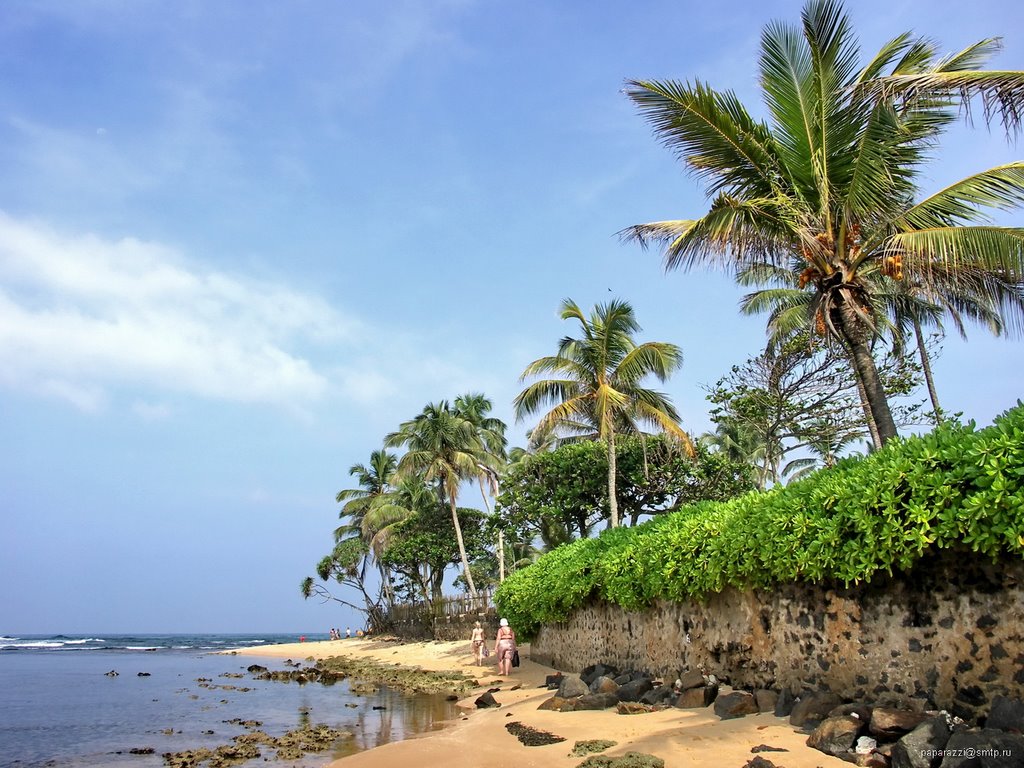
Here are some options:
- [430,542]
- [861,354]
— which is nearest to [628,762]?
[861,354]

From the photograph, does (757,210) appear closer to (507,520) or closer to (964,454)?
(964,454)

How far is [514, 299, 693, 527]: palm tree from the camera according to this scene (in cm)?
1878

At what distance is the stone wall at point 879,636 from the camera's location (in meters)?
6.05

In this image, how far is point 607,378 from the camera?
1972 cm

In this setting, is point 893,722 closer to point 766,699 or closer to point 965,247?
point 766,699

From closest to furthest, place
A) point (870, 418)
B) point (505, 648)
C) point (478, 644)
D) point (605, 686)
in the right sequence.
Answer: point (605, 686) → point (870, 418) → point (505, 648) → point (478, 644)

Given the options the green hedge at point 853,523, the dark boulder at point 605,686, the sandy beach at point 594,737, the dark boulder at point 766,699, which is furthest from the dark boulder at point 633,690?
the dark boulder at point 766,699

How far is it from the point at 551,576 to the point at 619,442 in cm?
836

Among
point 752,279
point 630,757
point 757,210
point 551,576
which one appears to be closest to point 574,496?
point 551,576

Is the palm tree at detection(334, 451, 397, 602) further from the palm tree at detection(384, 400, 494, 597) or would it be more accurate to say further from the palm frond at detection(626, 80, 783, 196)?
the palm frond at detection(626, 80, 783, 196)

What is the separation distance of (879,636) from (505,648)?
11.7 meters

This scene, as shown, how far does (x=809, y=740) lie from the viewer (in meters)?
6.75

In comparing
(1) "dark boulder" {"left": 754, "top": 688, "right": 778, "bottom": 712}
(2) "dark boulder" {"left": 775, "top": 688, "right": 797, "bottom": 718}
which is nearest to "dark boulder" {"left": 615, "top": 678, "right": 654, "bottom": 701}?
(1) "dark boulder" {"left": 754, "top": 688, "right": 778, "bottom": 712}

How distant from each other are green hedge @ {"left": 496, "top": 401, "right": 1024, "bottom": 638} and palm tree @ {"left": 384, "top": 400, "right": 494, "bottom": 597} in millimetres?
18801
